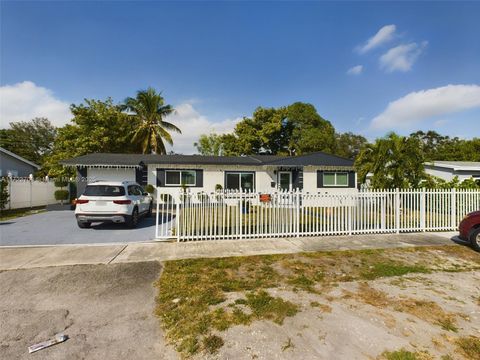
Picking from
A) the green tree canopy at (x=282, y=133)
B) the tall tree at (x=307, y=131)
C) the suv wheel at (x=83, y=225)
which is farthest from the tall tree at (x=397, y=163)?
the tall tree at (x=307, y=131)

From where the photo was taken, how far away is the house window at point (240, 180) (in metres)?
18.6

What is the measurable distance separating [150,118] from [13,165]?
12741 millimetres

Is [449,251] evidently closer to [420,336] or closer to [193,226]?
[420,336]

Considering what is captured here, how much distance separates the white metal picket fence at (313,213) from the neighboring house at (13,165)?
21205mm

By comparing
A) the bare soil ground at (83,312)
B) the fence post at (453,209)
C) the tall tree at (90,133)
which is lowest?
the bare soil ground at (83,312)

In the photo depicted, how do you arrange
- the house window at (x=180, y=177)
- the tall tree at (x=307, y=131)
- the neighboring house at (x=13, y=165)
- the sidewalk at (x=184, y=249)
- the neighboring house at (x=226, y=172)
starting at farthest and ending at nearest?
the tall tree at (x=307, y=131)
the neighboring house at (x=13, y=165)
the house window at (x=180, y=177)
the neighboring house at (x=226, y=172)
the sidewalk at (x=184, y=249)

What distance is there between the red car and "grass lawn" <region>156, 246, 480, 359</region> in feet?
0.97

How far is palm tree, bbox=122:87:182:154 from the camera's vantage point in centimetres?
2717

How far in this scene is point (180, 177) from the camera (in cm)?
1794

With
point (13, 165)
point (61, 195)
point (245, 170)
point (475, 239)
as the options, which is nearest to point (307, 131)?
point (245, 170)

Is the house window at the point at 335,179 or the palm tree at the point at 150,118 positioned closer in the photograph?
the house window at the point at 335,179

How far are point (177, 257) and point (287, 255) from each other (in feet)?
9.17

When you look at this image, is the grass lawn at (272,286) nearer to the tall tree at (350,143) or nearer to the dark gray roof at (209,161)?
the dark gray roof at (209,161)

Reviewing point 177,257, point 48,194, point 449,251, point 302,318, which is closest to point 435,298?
point 302,318
